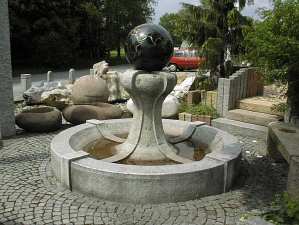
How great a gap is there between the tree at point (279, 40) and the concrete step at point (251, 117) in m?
2.10

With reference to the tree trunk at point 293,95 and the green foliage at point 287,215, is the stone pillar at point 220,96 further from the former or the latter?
the green foliage at point 287,215

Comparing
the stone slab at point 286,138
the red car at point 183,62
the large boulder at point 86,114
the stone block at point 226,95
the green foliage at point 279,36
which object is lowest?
the large boulder at point 86,114

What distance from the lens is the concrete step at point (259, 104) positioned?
386 inches

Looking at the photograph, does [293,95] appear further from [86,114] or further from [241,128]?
[86,114]

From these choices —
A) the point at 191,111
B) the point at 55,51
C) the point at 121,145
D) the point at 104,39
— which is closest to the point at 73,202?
the point at 121,145

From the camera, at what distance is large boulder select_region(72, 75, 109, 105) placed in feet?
38.2

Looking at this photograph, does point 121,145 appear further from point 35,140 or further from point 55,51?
point 55,51

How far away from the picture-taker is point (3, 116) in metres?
8.52

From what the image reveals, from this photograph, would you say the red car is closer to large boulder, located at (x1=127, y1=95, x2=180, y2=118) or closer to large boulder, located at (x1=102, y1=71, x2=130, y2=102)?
large boulder, located at (x1=102, y1=71, x2=130, y2=102)

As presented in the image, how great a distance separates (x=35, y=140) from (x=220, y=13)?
8.58 meters

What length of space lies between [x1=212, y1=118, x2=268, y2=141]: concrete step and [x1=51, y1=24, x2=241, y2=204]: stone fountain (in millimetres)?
1926

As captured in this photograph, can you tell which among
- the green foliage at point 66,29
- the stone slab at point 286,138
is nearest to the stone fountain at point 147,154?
the stone slab at point 286,138

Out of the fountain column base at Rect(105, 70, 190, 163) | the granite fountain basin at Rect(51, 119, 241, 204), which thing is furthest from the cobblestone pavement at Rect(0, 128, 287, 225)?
the fountain column base at Rect(105, 70, 190, 163)

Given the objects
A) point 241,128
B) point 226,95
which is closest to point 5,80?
point 226,95
